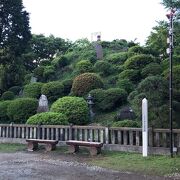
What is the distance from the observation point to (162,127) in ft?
39.7

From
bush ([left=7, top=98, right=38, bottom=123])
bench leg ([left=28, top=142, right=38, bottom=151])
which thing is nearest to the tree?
bush ([left=7, top=98, right=38, bottom=123])

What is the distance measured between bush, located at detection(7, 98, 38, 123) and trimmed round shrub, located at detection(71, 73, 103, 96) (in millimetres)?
2648

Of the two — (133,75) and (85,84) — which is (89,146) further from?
(133,75)

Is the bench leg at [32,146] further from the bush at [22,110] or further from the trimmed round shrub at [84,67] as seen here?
the trimmed round shrub at [84,67]

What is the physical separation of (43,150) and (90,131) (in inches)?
79.0

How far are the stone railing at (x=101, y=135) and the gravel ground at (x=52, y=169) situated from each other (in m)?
1.60

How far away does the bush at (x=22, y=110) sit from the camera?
18453 millimetres

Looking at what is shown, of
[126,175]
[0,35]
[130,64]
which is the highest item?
[0,35]

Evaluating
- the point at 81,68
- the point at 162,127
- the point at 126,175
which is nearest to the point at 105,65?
the point at 81,68

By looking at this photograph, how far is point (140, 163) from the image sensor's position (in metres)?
9.91

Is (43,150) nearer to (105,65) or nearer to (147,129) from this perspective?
(147,129)

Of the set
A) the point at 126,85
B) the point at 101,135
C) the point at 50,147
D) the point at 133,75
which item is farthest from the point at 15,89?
the point at 101,135

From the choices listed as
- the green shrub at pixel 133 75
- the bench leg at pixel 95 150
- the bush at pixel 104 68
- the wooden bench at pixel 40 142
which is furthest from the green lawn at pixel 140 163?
the bush at pixel 104 68

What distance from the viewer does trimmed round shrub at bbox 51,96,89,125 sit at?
16.5 meters
